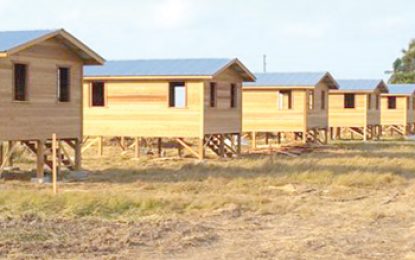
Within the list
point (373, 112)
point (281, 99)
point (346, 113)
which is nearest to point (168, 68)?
point (281, 99)

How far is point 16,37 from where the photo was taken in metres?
21.8

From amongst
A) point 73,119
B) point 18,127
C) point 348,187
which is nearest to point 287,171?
point 348,187

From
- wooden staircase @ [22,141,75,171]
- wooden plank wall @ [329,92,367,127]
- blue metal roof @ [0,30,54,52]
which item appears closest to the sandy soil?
blue metal roof @ [0,30,54,52]

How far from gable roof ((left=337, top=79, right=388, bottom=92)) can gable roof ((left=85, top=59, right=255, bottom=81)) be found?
687 inches

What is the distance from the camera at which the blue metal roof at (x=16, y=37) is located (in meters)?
20.8

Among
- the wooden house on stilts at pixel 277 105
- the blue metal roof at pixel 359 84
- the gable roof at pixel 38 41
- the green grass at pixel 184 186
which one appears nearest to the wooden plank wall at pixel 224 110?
the green grass at pixel 184 186

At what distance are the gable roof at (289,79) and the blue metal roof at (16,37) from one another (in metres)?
19.0

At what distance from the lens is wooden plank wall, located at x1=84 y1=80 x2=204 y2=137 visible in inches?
1217

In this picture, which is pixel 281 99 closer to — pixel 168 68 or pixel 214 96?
pixel 214 96

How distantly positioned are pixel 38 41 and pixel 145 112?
34.2 feet

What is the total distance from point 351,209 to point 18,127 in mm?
8873

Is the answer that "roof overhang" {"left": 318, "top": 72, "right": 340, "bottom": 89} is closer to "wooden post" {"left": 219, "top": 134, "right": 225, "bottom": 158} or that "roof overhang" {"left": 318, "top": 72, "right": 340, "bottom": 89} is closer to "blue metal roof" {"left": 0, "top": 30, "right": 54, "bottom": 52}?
"wooden post" {"left": 219, "top": 134, "right": 225, "bottom": 158}

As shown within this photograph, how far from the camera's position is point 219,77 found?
3206 centimetres

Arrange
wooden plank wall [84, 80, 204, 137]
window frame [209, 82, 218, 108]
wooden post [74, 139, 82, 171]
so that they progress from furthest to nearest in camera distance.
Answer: window frame [209, 82, 218, 108]
wooden plank wall [84, 80, 204, 137]
wooden post [74, 139, 82, 171]
